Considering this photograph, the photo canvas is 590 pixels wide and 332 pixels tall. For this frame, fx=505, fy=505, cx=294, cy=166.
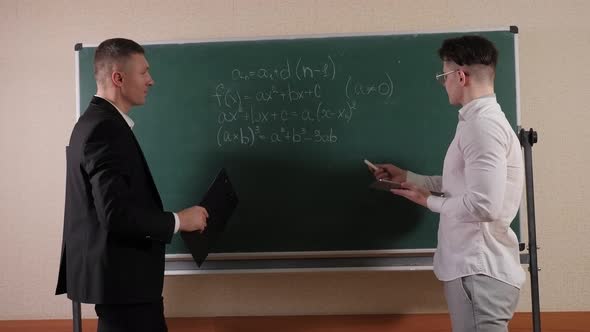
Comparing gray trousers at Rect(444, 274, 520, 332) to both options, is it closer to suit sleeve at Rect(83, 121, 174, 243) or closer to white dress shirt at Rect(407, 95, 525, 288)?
white dress shirt at Rect(407, 95, 525, 288)

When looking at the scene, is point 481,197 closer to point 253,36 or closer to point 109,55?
point 109,55

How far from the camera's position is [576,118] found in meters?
2.85

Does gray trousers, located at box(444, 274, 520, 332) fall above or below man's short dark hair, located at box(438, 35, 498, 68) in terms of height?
below

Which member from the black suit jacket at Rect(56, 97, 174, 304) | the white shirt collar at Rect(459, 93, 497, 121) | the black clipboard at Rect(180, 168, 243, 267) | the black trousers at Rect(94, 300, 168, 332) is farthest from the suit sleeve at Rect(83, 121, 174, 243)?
the white shirt collar at Rect(459, 93, 497, 121)

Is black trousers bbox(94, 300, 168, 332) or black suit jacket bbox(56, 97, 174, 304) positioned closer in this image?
black suit jacket bbox(56, 97, 174, 304)

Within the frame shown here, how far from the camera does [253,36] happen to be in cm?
282

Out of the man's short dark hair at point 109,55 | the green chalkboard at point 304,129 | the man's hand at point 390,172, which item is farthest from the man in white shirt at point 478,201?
the man's short dark hair at point 109,55

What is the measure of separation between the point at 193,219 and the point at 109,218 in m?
0.36

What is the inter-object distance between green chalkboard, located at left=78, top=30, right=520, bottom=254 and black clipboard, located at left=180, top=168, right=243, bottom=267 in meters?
0.30

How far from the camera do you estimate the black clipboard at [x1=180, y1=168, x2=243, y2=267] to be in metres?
2.25

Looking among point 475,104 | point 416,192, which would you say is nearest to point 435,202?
point 416,192

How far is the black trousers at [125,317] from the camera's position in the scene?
185cm

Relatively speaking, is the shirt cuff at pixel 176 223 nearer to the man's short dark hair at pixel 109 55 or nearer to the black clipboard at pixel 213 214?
the black clipboard at pixel 213 214

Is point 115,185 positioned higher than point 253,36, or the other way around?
point 253,36
